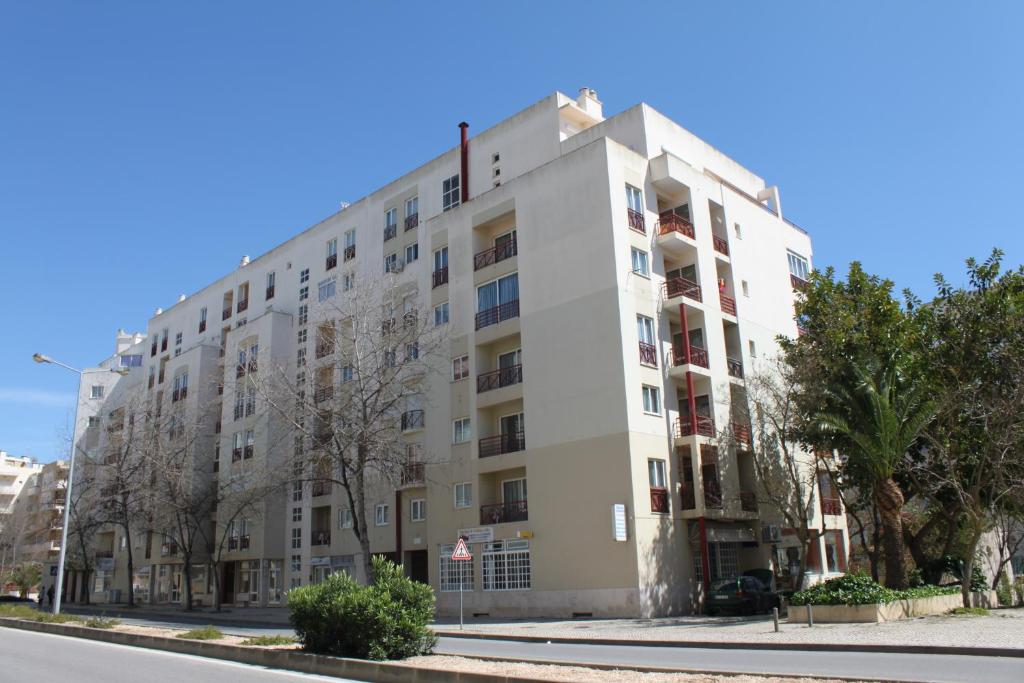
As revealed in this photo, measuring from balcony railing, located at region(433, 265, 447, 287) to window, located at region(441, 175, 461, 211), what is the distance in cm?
393

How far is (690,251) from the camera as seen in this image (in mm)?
34875

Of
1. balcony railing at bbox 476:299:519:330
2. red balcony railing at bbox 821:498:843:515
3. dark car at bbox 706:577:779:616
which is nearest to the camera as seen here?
dark car at bbox 706:577:779:616

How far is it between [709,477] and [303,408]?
1636 centimetres

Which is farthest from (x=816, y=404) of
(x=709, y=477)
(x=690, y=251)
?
(x=690, y=251)

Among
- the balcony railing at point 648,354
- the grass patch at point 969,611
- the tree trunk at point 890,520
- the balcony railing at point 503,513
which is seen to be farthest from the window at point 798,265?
the grass patch at point 969,611

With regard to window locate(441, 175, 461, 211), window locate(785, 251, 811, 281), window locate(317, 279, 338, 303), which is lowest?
window locate(785, 251, 811, 281)

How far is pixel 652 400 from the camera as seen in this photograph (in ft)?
103

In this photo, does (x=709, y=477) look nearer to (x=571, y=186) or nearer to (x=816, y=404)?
(x=816, y=404)

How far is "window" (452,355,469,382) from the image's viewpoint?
3584 centimetres

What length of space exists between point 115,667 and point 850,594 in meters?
18.2

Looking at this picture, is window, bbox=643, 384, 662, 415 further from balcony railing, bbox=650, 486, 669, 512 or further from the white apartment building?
balcony railing, bbox=650, 486, 669, 512

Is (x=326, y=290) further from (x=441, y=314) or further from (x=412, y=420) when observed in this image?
(x=412, y=420)

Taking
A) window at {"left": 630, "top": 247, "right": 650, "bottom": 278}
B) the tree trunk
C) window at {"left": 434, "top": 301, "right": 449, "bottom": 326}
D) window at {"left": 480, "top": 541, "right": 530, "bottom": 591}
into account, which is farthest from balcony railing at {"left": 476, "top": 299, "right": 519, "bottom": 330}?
the tree trunk

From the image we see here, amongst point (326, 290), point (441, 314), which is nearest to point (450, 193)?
point (441, 314)
